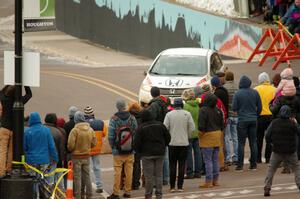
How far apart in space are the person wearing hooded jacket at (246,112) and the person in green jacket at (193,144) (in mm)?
Answer: 968

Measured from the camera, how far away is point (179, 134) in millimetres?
19891

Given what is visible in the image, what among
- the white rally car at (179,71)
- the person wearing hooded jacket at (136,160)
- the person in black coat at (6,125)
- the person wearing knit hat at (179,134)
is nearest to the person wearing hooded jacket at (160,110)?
the person wearing hooded jacket at (136,160)

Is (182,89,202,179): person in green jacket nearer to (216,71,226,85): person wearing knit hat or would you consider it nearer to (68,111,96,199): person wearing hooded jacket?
(216,71,226,85): person wearing knit hat

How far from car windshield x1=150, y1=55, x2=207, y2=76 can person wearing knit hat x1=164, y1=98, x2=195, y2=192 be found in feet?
24.6

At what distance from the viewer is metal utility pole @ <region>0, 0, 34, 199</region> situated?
16.6 metres

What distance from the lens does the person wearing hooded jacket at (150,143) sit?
18.8 meters

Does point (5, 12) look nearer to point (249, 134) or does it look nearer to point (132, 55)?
point (132, 55)

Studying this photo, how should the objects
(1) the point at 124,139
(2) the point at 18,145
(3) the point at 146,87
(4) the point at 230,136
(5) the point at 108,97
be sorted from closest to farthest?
(2) the point at 18,145
(1) the point at 124,139
(4) the point at 230,136
(3) the point at 146,87
(5) the point at 108,97

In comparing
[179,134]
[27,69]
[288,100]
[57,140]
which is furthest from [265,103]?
[27,69]

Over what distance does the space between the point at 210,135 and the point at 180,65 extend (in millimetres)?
7685

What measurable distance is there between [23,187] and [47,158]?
1570 mm

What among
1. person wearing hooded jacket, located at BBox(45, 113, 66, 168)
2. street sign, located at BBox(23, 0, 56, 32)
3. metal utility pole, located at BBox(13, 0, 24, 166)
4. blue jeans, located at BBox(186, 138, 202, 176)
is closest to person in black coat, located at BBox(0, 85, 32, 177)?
metal utility pole, located at BBox(13, 0, 24, 166)

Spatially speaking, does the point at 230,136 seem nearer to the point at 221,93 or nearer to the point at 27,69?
the point at 221,93

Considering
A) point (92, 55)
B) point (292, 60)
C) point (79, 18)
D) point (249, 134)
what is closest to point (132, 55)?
point (92, 55)
